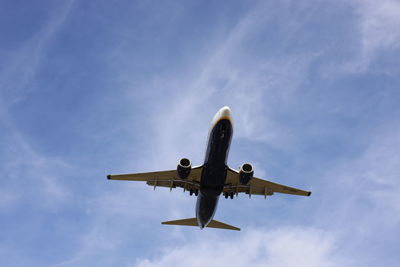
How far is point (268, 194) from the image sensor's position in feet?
124

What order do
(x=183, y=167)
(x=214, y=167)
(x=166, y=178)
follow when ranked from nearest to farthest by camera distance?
(x=183, y=167) → (x=214, y=167) → (x=166, y=178)

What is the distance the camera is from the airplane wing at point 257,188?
36344 millimetres

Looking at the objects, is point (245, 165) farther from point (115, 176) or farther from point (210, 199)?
point (115, 176)

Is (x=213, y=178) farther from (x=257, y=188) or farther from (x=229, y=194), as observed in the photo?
(x=257, y=188)

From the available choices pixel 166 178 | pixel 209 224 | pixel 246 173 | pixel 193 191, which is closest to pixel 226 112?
pixel 246 173

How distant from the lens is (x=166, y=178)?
35.8 meters

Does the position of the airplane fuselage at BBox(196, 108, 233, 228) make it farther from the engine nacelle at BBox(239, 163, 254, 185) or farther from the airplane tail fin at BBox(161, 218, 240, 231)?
the airplane tail fin at BBox(161, 218, 240, 231)

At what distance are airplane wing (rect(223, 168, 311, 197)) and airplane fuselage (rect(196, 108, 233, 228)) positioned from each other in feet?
9.96

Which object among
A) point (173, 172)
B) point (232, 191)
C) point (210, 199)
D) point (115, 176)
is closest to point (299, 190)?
point (232, 191)

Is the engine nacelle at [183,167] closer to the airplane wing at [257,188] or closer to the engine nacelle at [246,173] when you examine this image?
the engine nacelle at [246,173]

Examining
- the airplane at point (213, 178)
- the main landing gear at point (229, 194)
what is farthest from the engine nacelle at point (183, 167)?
the main landing gear at point (229, 194)

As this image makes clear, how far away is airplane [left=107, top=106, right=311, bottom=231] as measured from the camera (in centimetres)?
2980

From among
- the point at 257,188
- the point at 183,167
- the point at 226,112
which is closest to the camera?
the point at 226,112

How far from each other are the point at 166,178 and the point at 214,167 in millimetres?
6307
